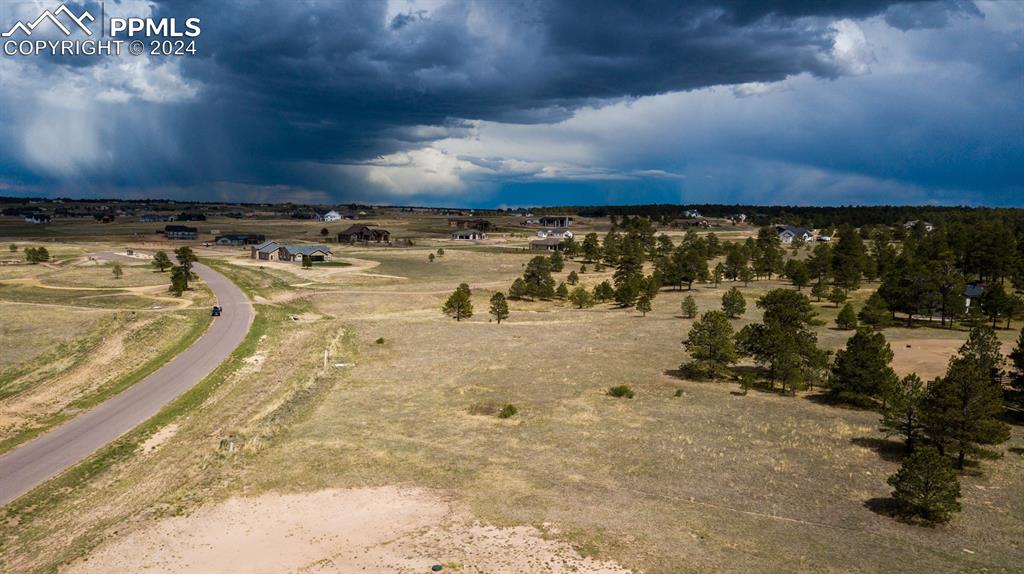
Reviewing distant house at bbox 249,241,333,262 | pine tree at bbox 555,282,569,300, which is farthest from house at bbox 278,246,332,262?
pine tree at bbox 555,282,569,300

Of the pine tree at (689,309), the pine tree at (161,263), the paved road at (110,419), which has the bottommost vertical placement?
the paved road at (110,419)

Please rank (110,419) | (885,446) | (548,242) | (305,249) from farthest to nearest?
1. (548,242)
2. (305,249)
3. (110,419)
4. (885,446)

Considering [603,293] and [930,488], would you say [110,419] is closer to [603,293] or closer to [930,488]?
[930,488]

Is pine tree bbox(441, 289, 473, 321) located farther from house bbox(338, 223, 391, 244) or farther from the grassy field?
house bbox(338, 223, 391, 244)

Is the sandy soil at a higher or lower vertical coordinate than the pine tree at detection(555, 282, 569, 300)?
lower

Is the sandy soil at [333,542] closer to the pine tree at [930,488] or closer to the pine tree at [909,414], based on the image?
the pine tree at [930,488]

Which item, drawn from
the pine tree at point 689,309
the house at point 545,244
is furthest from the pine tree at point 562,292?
the house at point 545,244

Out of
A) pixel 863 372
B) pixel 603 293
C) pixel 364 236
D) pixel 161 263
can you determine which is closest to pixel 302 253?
pixel 161 263
